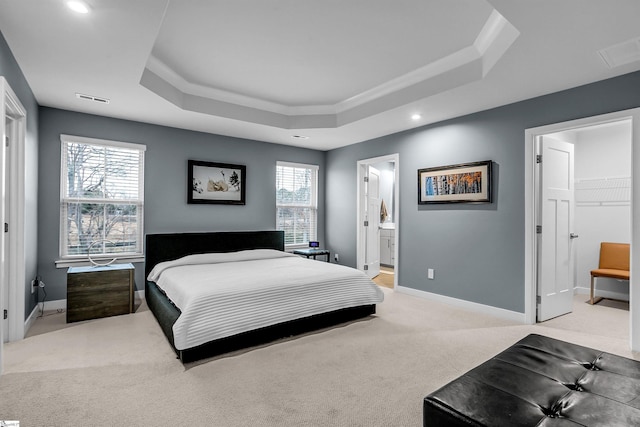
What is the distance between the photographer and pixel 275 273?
357 cm

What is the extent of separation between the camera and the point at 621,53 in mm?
2525

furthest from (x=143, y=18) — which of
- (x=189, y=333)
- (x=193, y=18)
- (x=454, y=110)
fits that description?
(x=454, y=110)

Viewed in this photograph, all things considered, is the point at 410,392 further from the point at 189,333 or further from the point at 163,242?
the point at 163,242

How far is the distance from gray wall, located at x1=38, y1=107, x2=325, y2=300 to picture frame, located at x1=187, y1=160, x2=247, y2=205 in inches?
3.5

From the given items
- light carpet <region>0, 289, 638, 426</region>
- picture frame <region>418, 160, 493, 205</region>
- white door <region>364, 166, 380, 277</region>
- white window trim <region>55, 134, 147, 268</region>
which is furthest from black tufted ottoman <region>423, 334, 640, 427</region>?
white window trim <region>55, 134, 147, 268</region>

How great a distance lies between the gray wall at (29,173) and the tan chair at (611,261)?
20.6ft

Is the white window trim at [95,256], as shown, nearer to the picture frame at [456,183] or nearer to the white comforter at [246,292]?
the white comforter at [246,292]

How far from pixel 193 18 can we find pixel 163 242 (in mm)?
2849

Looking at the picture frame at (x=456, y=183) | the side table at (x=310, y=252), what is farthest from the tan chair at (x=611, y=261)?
the side table at (x=310, y=252)

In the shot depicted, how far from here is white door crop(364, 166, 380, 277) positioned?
576cm

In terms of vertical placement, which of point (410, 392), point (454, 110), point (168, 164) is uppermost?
point (454, 110)

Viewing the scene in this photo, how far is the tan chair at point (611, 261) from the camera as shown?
431 cm

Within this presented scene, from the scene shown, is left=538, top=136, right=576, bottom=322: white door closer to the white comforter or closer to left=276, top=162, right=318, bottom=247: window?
the white comforter

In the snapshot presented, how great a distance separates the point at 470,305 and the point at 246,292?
2708 millimetres
